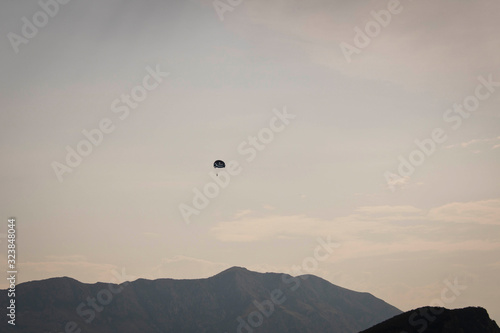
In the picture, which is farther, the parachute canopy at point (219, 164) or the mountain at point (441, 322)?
the mountain at point (441, 322)

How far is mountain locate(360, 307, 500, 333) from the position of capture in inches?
5994

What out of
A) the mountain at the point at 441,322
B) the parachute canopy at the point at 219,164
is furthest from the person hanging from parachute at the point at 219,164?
the mountain at the point at 441,322

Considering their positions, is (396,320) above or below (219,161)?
below

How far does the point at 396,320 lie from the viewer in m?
162

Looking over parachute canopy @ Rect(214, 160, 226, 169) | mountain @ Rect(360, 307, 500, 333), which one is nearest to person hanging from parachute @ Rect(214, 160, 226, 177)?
parachute canopy @ Rect(214, 160, 226, 169)

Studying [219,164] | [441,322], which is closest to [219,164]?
[219,164]

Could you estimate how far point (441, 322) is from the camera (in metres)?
154

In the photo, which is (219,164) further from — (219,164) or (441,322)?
(441,322)

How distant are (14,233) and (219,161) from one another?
185 feet

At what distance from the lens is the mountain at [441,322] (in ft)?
500

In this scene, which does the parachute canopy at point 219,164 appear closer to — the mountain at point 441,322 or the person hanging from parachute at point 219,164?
the person hanging from parachute at point 219,164

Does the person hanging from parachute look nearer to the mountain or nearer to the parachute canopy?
the parachute canopy

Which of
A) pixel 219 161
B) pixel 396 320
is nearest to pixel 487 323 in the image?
pixel 396 320

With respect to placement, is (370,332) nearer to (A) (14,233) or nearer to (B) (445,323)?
(B) (445,323)
